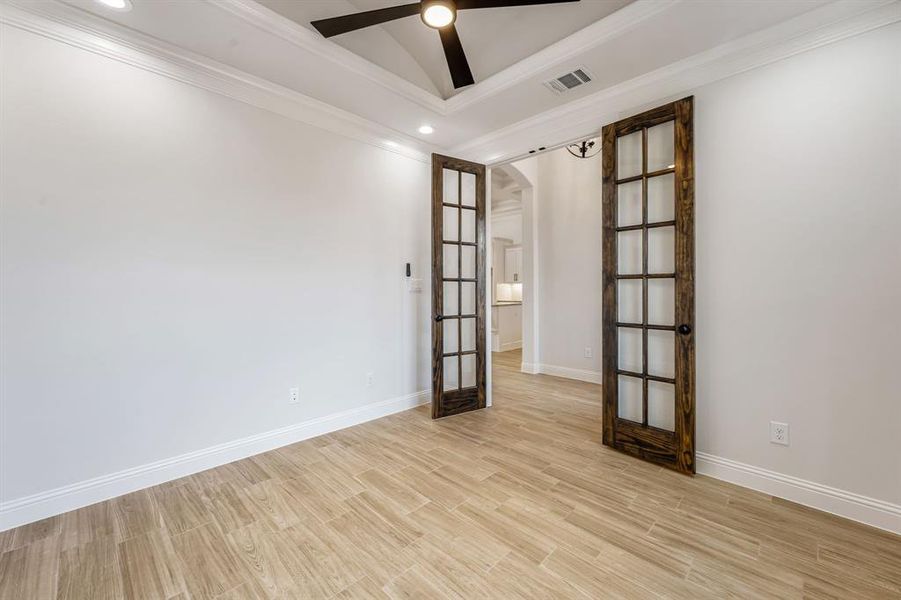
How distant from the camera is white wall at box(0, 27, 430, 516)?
80.1 inches

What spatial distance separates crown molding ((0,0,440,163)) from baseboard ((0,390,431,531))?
263 cm

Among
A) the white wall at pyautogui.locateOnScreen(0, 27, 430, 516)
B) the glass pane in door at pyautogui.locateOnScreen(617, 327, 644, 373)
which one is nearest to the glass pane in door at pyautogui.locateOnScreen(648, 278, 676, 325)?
the glass pane in door at pyautogui.locateOnScreen(617, 327, 644, 373)

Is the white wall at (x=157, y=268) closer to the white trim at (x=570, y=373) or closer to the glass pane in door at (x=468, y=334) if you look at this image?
the glass pane in door at (x=468, y=334)

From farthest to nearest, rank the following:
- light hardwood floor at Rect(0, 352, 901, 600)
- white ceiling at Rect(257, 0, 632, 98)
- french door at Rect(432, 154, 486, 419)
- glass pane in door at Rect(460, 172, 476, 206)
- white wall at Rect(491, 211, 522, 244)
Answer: white wall at Rect(491, 211, 522, 244) < glass pane in door at Rect(460, 172, 476, 206) < french door at Rect(432, 154, 486, 419) < white ceiling at Rect(257, 0, 632, 98) < light hardwood floor at Rect(0, 352, 901, 600)

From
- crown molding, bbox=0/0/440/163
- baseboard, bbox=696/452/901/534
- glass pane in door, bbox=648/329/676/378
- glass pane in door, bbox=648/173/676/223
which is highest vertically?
crown molding, bbox=0/0/440/163

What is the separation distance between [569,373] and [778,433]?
300 cm

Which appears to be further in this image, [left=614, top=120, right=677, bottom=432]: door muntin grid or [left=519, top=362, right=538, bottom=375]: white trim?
[left=519, top=362, right=538, bottom=375]: white trim

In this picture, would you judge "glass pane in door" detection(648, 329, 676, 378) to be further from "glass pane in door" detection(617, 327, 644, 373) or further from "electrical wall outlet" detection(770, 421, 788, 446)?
"electrical wall outlet" detection(770, 421, 788, 446)

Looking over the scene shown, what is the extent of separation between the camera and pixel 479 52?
304 cm

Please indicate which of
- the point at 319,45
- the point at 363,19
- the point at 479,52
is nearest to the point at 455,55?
the point at 363,19

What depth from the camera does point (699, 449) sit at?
8.38 ft

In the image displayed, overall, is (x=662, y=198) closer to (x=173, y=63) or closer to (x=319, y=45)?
(x=319, y=45)

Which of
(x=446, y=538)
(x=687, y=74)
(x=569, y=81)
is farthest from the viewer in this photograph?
(x=569, y=81)

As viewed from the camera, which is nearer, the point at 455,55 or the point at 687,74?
the point at 455,55
